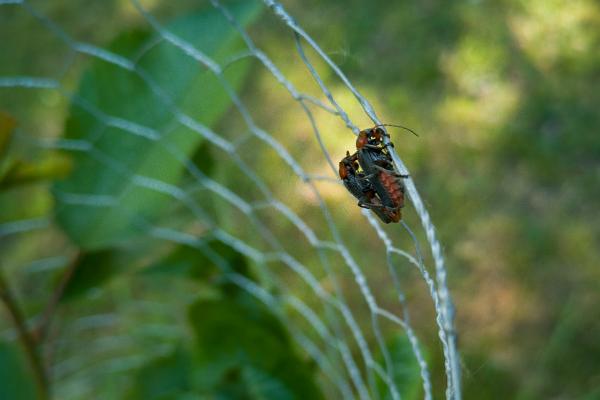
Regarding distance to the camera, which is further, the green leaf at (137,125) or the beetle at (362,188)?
the green leaf at (137,125)

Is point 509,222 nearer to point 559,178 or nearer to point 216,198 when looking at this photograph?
point 559,178

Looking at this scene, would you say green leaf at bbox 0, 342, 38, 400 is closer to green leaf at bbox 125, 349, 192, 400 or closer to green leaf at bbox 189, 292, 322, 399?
green leaf at bbox 125, 349, 192, 400

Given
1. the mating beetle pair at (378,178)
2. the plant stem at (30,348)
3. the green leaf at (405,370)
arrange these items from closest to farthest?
the mating beetle pair at (378,178) → the green leaf at (405,370) → the plant stem at (30,348)

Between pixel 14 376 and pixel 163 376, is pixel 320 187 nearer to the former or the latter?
pixel 163 376

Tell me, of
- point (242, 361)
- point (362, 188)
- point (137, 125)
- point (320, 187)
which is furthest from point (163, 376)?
point (320, 187)

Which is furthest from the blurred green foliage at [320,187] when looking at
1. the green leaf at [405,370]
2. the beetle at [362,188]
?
the beetle at [362,188]

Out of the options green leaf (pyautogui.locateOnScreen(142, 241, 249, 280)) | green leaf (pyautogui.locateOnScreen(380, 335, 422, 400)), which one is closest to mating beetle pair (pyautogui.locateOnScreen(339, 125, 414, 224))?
green leaf (pyautogui.locateOnScreen(380, 335, 422, 400))

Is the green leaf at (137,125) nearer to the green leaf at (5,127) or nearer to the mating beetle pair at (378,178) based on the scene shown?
the green leaf at (5,127)
